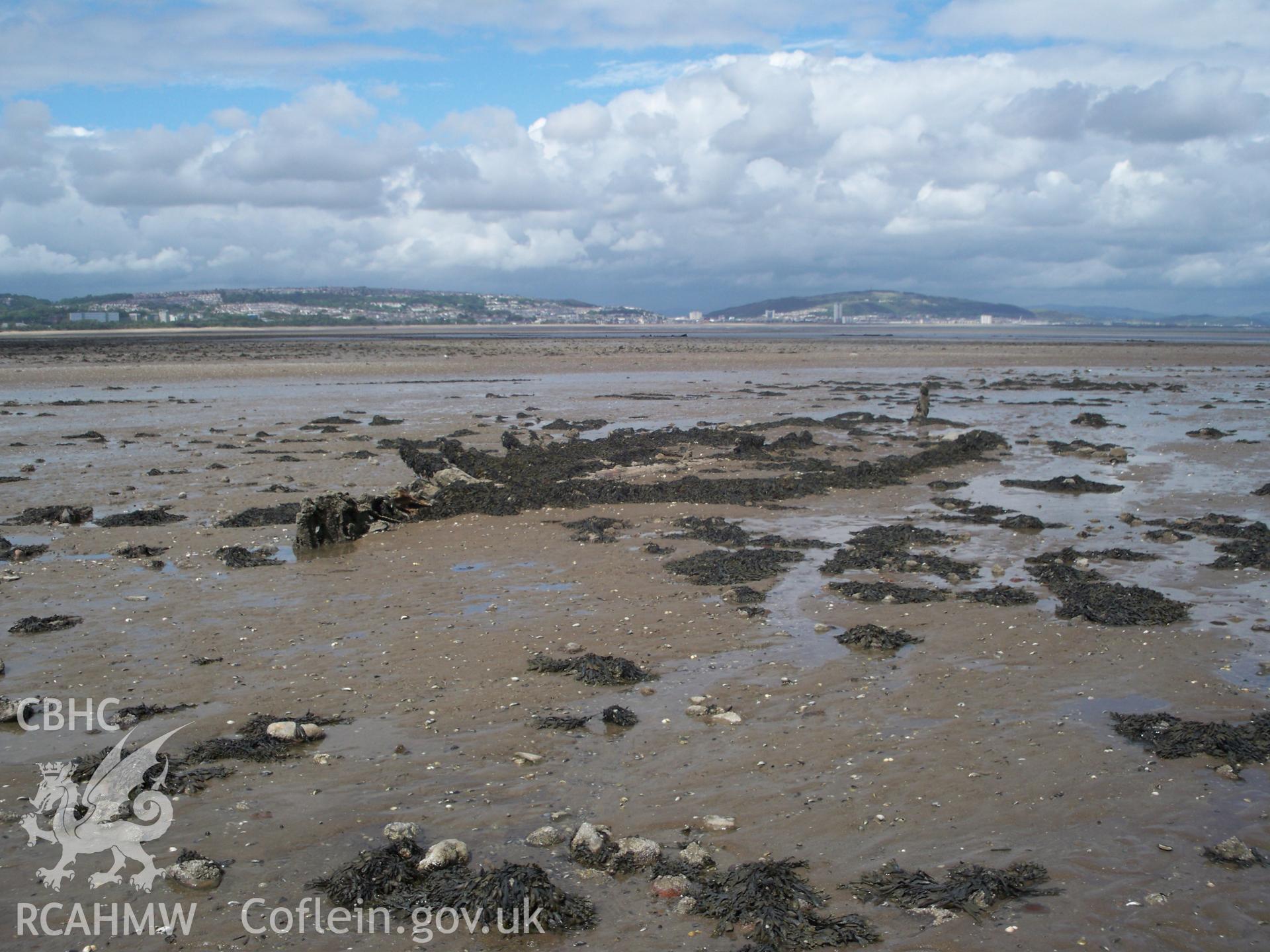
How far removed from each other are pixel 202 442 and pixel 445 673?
1902 cm

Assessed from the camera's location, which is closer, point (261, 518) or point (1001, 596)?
point (1001, 596)

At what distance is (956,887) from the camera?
5227mm

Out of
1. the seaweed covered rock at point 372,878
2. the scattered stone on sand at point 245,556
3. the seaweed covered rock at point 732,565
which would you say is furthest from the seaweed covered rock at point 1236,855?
the scattered stone on sand at point 245,556

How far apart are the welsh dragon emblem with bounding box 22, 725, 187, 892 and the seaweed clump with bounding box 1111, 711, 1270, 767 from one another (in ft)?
23.4

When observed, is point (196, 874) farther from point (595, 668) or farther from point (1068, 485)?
point (1068, 485)

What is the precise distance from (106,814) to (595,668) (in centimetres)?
404

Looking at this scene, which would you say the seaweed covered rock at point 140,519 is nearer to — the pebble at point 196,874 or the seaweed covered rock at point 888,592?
the pebble at point 196,874

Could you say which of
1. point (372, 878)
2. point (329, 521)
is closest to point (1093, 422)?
point (329, 521)

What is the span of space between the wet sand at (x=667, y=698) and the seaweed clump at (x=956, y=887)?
3.5 inches

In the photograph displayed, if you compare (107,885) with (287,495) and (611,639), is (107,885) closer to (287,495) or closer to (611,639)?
(611,639)

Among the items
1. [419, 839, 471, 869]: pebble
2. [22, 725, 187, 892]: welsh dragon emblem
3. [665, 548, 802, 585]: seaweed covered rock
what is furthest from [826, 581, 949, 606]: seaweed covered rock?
[22, 725, 187, 892]: welsh dragon emblem

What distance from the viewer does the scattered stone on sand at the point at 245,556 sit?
12695 mm

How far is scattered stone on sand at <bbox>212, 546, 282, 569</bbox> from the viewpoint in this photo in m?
12.7

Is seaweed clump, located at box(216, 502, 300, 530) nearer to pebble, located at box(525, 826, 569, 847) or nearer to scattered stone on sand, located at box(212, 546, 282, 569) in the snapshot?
scattered stone on sand, located at box(212, 546, 282, 569)
